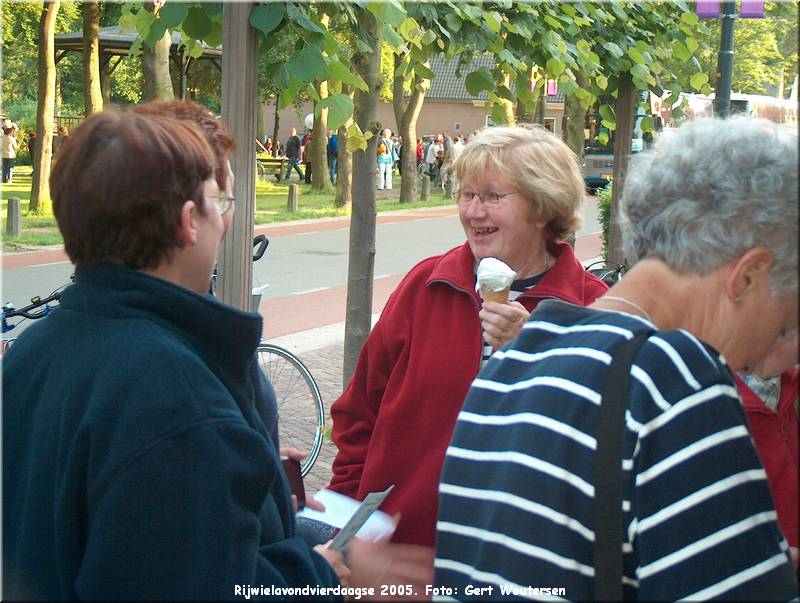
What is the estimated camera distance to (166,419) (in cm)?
148

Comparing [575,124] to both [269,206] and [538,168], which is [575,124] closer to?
[538,168]

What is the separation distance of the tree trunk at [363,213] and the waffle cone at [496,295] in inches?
97.4

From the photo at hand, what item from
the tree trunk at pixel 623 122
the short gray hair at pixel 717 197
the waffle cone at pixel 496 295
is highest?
the tree trunk at pixel 623 122

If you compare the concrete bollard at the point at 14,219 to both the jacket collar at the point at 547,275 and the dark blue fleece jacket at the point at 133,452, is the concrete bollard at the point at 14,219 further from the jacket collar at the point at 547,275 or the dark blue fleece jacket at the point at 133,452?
the dark blue fleece jacket at the point at 133,452

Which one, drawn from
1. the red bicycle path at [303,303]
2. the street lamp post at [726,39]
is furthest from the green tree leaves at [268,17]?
the street lamp post at [726,39]

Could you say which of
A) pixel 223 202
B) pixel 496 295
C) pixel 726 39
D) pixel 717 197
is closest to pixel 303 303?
pixel 726 39

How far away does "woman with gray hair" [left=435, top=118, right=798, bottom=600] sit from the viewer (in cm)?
131

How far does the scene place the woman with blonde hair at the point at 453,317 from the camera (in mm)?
2531

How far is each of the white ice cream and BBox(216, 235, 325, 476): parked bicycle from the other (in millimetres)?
3468

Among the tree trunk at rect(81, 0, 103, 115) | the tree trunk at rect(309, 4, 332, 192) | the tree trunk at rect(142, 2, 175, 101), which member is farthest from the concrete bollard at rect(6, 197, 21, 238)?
the tree trunk at rect(309, 4, 332, 192)

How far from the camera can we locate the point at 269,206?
2514cm

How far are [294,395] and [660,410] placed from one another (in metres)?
4.91

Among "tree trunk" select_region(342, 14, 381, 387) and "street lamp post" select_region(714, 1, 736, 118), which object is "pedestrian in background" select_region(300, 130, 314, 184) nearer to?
"street lamp post" select_region(714, 1, 736, 118)

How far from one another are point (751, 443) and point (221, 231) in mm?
972
